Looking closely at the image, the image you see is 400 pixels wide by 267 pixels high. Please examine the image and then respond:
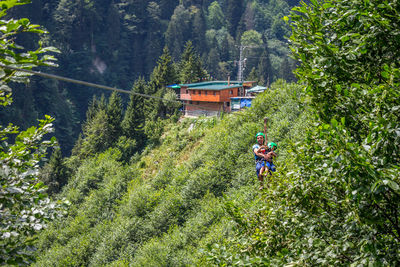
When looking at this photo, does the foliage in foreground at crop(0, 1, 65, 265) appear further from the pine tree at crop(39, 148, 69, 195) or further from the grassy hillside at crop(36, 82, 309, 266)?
the pine tree at crop(39, 148, 69, 195)

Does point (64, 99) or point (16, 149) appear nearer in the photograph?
point (16, 149)

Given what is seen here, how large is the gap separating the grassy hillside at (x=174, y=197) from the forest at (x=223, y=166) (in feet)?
0.48

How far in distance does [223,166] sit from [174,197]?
5.28 m

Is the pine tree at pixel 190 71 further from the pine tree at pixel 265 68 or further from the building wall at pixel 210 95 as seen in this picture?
the pine tree at pixel 265 68

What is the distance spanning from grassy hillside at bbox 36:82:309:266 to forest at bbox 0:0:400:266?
0.15m

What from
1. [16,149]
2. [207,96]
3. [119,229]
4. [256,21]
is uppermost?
[256,21]

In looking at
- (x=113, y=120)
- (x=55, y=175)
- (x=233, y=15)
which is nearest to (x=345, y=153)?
(x=113, y=120)

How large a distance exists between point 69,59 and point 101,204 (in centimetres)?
8655

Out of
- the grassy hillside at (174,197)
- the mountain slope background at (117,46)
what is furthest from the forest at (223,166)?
the mountain slope background at (117,46)

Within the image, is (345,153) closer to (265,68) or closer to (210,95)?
(210,95)

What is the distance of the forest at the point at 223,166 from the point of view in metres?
4.92

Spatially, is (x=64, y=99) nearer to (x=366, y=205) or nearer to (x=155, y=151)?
(x=155, y=151)

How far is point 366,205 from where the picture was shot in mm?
5023

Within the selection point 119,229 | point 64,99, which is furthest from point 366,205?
point 64,99
